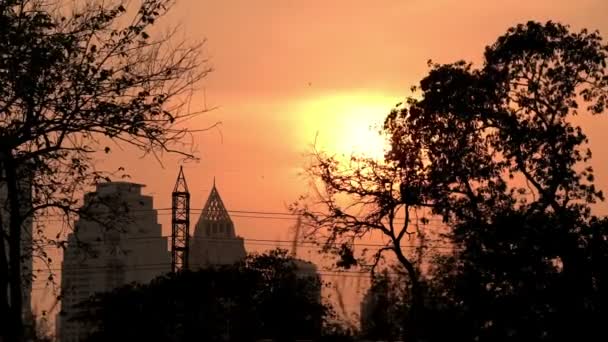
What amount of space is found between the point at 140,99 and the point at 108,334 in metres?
26.2

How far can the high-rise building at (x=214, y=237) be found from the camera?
83988 mm

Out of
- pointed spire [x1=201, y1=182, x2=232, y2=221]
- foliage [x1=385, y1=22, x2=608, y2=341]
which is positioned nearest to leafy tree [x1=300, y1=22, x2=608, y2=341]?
foliage [x1=385, y1=22, x2=608, y2=341]

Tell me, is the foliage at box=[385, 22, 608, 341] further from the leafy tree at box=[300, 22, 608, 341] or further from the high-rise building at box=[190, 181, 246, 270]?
the high-rise building at box=[190, 181, 246, 270]

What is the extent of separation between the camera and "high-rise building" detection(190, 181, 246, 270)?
276ft

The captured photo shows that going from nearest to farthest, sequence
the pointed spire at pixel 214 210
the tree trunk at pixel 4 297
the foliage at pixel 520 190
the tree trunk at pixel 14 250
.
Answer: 1. the tree trunk at pixel 4 297
2. the tree trunk at pixel 14 250
3. the foliage at pixel 520 190
4. the pointed spire at pixel 214 210

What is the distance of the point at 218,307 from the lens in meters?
46.3

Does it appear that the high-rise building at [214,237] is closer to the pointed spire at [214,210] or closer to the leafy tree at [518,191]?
the pointed spire at [214,210]

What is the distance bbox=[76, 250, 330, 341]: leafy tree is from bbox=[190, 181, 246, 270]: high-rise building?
25.6 metres

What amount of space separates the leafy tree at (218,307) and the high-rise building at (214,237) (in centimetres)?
2562

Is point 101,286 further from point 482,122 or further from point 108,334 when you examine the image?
point 482,122

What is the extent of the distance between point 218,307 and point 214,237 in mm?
38845

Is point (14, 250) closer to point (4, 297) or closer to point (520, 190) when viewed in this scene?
point (4, 297)

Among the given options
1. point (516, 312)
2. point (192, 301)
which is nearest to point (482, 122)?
point (516, 312)

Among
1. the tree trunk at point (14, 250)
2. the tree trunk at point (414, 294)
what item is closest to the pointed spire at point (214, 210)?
the tree trunk at point (414, 294)
